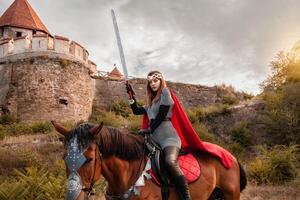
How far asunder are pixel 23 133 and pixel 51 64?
5315mm

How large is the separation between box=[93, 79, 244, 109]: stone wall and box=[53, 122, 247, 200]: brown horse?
22.8 metres

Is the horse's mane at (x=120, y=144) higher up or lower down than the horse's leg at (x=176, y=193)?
higher up

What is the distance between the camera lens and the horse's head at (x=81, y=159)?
415 cm

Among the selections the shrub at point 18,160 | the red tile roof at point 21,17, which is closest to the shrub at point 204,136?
the shrub at point 18,160

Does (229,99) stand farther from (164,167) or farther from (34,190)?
(164,167)

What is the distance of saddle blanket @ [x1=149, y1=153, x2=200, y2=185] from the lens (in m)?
5.26

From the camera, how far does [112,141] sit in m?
4.75

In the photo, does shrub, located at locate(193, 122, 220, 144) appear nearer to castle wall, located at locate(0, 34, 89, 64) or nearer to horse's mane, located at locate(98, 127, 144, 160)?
castle wall, located at locate(0, 34, 89, 64)

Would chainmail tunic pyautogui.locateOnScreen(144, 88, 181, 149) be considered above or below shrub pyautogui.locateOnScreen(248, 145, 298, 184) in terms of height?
above

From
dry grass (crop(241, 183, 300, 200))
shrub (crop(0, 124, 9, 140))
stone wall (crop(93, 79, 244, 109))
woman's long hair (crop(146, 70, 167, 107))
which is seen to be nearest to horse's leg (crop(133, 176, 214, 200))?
woman's long hair (crop(146, 70, 167, 107))

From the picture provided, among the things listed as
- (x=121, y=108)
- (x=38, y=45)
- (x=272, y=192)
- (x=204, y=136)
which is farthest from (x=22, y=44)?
(x=272, y=192)

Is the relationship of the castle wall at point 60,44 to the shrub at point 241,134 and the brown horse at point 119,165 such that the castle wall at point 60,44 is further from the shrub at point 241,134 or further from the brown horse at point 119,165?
the brown horse at point 119,165

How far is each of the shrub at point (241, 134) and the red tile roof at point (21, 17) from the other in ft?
58.0

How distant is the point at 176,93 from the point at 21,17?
1288cm
